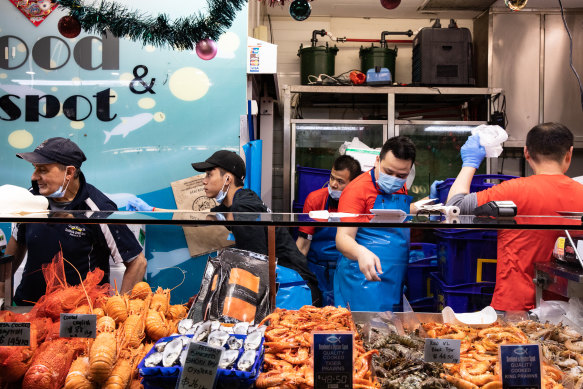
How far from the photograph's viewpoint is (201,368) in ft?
4.29

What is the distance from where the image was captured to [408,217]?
5.58ft

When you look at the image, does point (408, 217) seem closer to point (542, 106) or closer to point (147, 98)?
point (147, 98)

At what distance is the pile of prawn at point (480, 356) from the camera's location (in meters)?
1.47

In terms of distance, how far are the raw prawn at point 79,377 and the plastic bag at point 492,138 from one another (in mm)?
2704

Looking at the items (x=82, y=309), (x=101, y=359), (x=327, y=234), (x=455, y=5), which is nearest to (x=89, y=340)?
(x=101, y=359)

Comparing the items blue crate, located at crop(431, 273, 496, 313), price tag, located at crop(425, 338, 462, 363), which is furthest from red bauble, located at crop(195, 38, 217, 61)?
price tag, located at crop(425, 338, 462, 363)

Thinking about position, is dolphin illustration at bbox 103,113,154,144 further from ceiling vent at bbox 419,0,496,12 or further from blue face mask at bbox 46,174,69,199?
ceiling vent at bbox 419,0,496,12

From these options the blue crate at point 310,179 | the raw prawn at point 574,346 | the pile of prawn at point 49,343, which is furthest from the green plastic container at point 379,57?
the pile of prawn at point 49,343

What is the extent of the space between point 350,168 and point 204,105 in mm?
1447

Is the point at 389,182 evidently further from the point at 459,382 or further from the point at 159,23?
the point at 159,23

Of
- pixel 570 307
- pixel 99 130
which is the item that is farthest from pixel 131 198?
pixel 570 307

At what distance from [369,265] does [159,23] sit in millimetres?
2648

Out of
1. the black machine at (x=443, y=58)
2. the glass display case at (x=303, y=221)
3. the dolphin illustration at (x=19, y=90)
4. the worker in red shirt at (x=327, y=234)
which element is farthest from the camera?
the black machine at (x=443, y=58)

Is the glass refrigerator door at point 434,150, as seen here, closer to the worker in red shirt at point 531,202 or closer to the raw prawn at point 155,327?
the worker in red shirt at point 531,202
